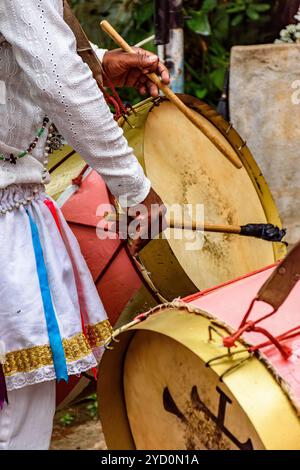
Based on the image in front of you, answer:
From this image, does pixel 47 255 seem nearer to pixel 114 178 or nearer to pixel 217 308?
pixel 114 178

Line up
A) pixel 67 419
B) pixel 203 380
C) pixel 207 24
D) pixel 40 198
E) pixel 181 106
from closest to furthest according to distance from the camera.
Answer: pixel 203 380
pixel 40 198
pixel 181 106
pixel 67 419
pixel 207 24

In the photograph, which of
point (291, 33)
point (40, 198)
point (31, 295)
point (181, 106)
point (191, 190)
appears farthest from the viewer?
point (291, 33)

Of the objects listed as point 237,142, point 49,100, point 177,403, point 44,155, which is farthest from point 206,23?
point 177,403

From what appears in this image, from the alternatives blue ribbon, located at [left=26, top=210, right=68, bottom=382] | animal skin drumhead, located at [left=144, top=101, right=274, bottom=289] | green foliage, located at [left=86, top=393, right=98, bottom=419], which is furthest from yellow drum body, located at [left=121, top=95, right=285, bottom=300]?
green foliage, located at [left=86, top=393, right=98, bottom=419]

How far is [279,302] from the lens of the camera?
151 cm

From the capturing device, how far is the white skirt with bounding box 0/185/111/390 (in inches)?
70.2

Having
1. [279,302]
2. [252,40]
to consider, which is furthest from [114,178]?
[252,40]

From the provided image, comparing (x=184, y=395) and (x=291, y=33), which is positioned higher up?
(x=291, y=33)

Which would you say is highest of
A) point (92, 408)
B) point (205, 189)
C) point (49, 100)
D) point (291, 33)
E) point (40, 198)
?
point (49, 100)

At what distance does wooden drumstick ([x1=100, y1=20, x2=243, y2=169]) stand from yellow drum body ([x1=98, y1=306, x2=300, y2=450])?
2.41 ft

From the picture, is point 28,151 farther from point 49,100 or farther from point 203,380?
point 203,380

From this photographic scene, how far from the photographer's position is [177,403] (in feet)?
5.40

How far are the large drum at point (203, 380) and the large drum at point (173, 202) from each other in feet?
1.31

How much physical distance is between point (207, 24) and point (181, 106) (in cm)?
238
